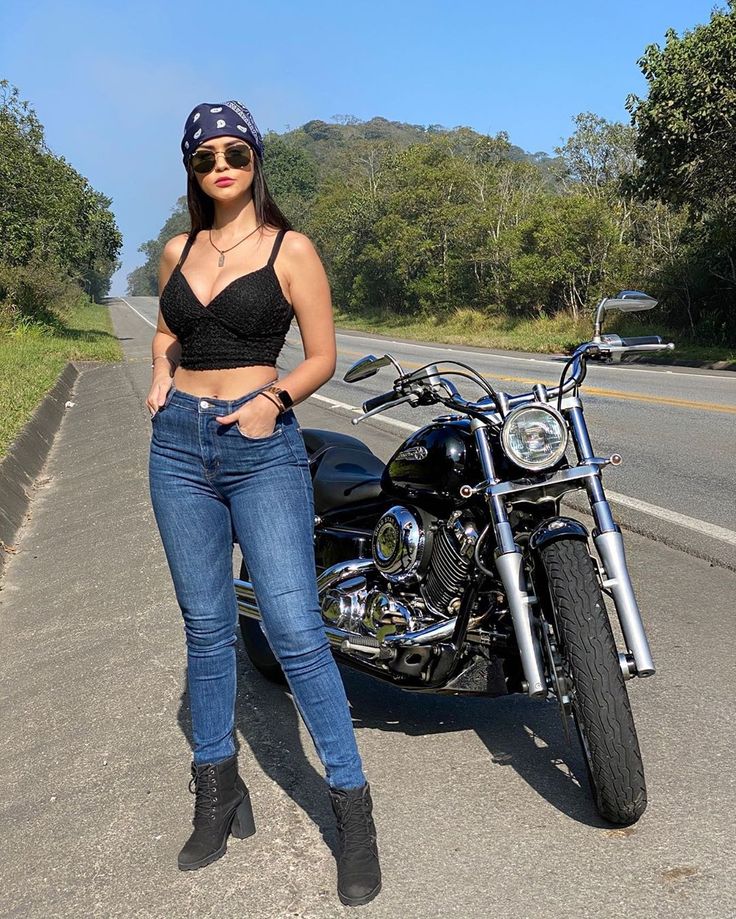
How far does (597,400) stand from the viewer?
13680mm

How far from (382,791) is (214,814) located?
0.60 meters

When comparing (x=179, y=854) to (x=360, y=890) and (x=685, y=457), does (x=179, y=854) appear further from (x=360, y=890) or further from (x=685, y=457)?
(x=685, y=457)

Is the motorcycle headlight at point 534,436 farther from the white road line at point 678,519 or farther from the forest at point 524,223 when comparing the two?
the forest at point 524,223

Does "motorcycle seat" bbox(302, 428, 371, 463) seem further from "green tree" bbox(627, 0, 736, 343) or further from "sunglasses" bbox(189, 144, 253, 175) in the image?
"green tree" bbox(627, 0, 736, 343)

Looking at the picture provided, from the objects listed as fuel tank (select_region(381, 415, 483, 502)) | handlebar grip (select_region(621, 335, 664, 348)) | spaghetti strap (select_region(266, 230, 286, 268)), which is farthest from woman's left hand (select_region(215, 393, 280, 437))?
handlebar grip (select_region(621, 335, 664, 348))

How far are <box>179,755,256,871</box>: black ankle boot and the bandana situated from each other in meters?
1.83

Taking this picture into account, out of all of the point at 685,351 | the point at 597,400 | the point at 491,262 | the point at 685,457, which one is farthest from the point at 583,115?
the point at 685,457

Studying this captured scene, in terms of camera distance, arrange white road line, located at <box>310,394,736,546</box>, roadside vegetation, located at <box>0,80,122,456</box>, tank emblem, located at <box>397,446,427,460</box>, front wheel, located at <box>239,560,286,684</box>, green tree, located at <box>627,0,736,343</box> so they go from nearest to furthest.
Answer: tank emblem, located at <box>397,446,427,460</box>, front wheel, located at <box>239,560,286,684</box>, white road line, located at <box>310,394,736,546</box>, green tree, located at <box>627,0,736,343</box>, roadside vegetation, located at <box>0,80,122,456</box>

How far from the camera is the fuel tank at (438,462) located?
3242 mm

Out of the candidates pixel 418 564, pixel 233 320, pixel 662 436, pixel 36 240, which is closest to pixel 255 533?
pixel 233 320

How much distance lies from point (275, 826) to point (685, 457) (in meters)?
6.84

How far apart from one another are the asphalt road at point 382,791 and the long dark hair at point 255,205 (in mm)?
1860

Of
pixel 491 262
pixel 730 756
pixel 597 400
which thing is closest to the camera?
pixel 730 756

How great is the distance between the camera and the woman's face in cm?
276
